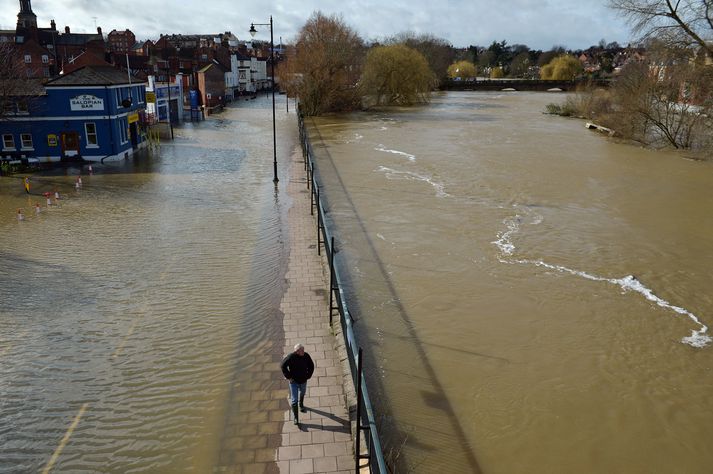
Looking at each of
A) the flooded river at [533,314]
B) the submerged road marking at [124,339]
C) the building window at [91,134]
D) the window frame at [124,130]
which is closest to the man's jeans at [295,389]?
the flooded river at [533,314]

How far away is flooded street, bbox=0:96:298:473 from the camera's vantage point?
287 inches

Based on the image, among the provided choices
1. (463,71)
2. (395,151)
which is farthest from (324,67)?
(463,71)

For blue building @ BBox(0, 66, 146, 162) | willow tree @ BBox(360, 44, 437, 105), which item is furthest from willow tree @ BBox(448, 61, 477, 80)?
blue building @ BBox(0, 66, 146, 162)

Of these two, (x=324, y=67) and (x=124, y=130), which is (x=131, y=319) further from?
(x=324, y=67)

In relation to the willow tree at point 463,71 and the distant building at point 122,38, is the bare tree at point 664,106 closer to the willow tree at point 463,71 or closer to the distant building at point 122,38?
the willow tree at point 463,71

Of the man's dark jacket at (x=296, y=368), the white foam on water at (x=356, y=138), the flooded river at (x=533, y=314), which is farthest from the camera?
the white foam on water at (x=356, y=138)

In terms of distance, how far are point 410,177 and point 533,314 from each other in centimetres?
1371

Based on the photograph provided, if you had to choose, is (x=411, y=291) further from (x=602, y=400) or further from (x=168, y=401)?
(x=168, y=401)

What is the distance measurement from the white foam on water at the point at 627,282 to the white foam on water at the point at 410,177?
4.89 meters

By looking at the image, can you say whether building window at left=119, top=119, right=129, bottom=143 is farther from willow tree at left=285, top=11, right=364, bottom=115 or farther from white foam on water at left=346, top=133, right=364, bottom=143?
willow tree at left=285, top=11, right=364, bottom=115

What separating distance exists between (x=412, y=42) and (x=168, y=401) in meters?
100

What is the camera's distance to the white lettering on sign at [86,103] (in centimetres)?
2539

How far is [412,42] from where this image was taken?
99.4 metres

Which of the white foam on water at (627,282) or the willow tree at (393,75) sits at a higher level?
the willow tree at (393,75)
